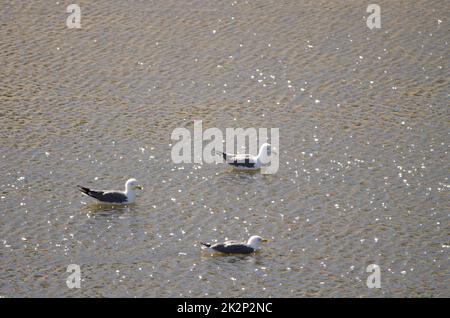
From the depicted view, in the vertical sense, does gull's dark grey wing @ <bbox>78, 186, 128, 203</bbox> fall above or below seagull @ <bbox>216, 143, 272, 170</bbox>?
below

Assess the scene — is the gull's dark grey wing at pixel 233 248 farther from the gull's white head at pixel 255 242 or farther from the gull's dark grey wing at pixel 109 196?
the gull's dark grey wing at pixel 109 196

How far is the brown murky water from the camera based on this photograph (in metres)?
19.7

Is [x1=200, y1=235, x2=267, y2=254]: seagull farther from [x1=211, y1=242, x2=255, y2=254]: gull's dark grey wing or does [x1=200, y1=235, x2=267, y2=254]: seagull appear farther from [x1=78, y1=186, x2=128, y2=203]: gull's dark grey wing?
[x1=78, y1=186, x2=128, y2=203]: gull's dark grey wing

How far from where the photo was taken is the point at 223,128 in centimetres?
2561

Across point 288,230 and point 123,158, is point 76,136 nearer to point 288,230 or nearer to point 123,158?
point 123,158

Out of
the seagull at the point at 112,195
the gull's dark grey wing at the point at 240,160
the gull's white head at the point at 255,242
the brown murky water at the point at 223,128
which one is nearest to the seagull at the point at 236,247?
the gull's white head at the point at 255,242

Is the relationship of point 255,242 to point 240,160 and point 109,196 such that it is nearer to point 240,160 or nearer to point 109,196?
point 109,196

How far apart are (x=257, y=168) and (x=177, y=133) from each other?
235cm

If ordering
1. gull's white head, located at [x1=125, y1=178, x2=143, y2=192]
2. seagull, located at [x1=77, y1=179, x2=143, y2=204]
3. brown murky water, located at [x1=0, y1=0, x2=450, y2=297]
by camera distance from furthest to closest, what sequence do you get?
gull's white head, located at [x1=125, y1=178, x2=143, y2=192], seagull, located at [x1=77, y1=179, x2=143, y2=204], brown murky water, located at [x1=0, y1=0, x2=450, y2=297]

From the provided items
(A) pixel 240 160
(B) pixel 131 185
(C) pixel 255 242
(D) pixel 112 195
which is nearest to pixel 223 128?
(A) pixel 240 160

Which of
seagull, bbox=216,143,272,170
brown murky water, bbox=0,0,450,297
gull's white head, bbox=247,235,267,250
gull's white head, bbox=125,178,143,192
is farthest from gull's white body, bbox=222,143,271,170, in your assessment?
gull's white head, bbox=247,235,267,250

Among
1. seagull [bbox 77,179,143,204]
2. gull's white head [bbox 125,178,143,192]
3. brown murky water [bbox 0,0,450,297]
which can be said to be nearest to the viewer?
brown murky water [bbox 0,0,450,297]
